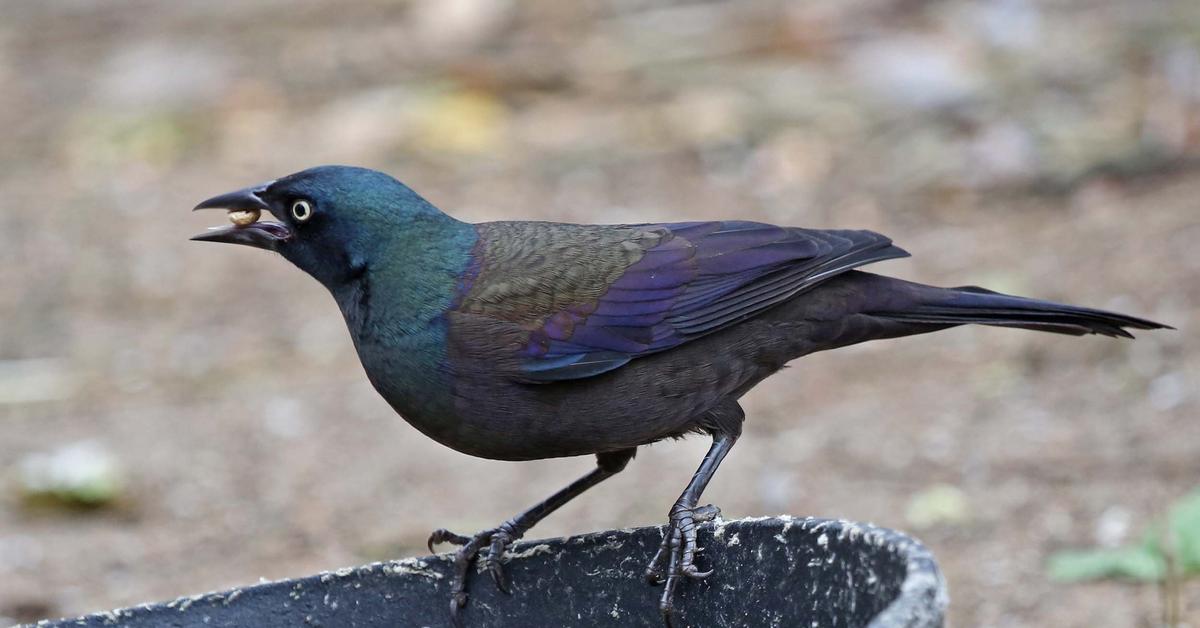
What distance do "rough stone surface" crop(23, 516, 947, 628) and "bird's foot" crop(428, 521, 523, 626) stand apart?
0.02 meters

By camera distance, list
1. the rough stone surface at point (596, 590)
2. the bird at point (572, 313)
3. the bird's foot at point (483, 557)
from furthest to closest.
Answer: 1. the bird at point (572, 313)
2. the bird's foot at point (483, 557)
3. the rough stone surface at point (596, 590)

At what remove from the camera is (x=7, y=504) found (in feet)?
→ 19.1

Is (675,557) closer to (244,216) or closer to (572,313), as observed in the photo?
(572,313)

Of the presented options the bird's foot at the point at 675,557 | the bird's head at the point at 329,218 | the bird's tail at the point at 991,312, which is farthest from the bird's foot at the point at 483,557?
the bird's tail at the point at 991,312

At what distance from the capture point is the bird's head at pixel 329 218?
3449 mm

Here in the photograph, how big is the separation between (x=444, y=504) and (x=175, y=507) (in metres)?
1.07

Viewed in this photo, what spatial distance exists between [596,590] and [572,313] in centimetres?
73

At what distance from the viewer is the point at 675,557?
9.58 feet

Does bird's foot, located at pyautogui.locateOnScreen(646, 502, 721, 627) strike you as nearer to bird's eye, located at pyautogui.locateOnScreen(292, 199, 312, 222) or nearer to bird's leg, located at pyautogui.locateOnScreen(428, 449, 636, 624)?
bird's leg, located at pyautogui.locateOnScreen(428, 449, 636, 624)

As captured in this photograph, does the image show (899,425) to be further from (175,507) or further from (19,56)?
(19,56)

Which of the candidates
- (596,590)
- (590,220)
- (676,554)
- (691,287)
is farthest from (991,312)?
(590,220)

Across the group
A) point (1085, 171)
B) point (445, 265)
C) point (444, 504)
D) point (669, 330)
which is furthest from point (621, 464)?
point (1085, 171)

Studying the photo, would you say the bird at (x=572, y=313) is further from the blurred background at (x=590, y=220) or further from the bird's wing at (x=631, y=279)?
the blurred background at (x=590, y=220)

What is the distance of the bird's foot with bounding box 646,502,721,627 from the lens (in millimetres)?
2869
